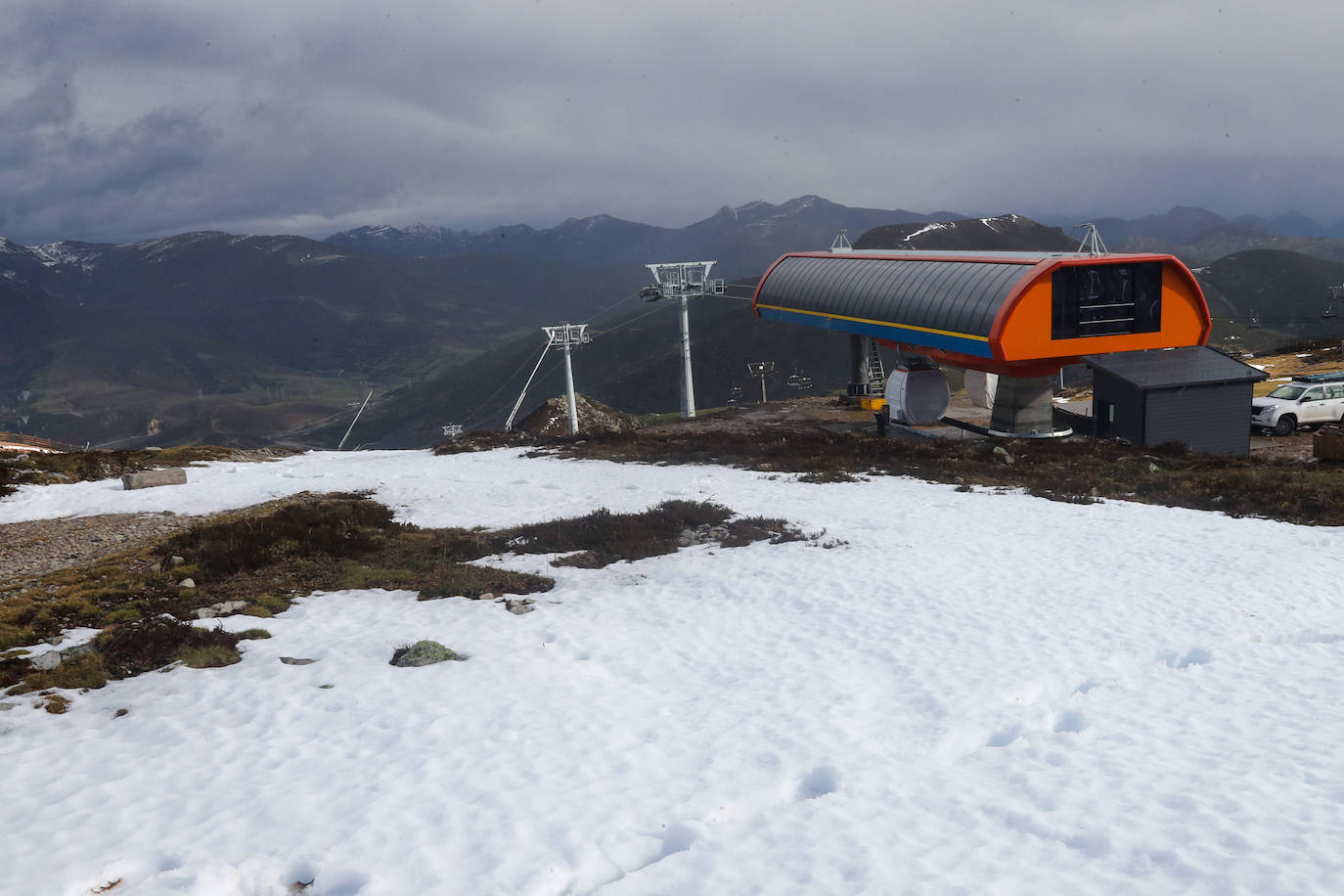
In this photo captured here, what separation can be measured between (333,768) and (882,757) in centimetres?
649

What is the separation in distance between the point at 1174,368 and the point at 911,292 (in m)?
11.1

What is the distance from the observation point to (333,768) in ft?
33.0

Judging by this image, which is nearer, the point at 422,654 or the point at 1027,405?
the point at 422,654

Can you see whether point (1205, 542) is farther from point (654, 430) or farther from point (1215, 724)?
point (654, 430)

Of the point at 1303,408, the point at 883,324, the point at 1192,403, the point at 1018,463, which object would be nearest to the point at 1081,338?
the point at 1192,403

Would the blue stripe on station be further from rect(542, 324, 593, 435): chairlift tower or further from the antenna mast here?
rect(542, 324, 593, 435): chairlift tower

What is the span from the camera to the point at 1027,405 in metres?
36.3

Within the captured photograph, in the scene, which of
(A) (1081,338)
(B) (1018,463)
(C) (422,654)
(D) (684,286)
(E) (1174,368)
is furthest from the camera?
(D) (684,286)

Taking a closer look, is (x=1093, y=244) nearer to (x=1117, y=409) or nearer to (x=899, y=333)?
(x=1117, y=409)

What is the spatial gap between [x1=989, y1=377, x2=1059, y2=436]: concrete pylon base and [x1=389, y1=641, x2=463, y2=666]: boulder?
2933 centimetres

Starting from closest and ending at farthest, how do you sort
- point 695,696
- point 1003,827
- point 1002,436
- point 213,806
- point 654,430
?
1. point 1003,827
2. point 213,806
3. point 695,696
4. point 1002,436
5. point 654,430

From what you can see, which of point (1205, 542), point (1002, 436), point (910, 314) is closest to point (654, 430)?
point (910, 314)

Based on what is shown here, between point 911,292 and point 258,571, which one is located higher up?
point 911,292

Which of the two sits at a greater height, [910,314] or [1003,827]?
[910,314]
